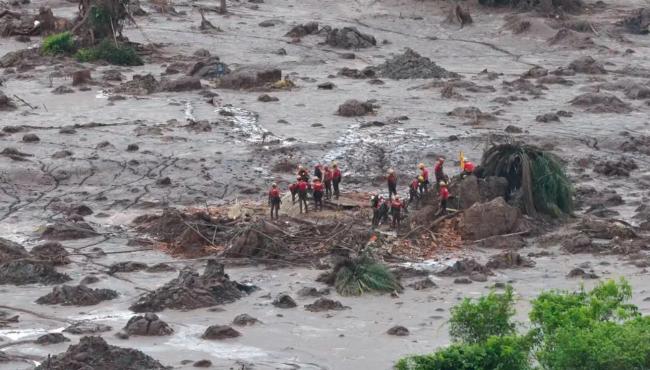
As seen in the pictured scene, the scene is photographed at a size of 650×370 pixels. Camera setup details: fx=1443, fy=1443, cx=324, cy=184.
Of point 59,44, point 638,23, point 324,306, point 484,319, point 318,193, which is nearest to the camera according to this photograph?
point 484,319

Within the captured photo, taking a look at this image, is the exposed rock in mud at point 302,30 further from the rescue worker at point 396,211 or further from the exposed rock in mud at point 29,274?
the exposed rock in mud at point 29,274

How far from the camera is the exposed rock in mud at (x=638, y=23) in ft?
161

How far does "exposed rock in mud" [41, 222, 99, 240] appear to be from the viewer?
24922 mm

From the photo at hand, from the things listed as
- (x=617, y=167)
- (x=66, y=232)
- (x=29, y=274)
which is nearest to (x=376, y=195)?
(x=66, y=232)

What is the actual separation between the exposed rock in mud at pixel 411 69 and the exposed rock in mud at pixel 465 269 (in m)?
Answer: 17.9

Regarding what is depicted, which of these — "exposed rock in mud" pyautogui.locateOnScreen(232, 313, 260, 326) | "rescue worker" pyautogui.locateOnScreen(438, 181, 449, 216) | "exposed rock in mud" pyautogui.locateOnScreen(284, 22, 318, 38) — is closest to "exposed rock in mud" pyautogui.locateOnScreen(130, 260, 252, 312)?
"exposed rock in mud" pyautogui.locateOnScreen(232, 313, 260, 326)

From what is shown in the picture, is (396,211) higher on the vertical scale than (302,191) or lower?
lower

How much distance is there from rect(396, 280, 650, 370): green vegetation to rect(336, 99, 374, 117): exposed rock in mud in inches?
719

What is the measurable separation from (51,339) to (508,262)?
25.5 ft

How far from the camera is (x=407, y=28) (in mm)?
50438

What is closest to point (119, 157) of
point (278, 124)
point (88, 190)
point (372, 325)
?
point (88, 190)

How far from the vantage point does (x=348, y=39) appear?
152 feet

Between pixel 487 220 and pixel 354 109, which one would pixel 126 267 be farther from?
pixel 354 109

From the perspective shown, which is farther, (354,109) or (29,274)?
(354,109)
